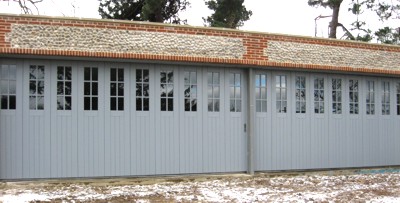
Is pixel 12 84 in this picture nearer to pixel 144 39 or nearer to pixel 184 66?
pixel 144 39

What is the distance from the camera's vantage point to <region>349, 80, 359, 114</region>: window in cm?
1292

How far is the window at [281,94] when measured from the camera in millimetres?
12086

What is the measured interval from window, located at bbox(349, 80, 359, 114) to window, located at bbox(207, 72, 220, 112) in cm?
377

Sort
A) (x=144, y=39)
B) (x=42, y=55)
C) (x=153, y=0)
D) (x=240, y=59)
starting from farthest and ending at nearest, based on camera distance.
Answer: (x=153, y=0) → (x=240, y=59) → (x=144, y=39) → (x=42, y=55)

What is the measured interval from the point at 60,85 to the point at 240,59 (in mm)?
4010

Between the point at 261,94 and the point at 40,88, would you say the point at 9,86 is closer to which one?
the point at 40,88

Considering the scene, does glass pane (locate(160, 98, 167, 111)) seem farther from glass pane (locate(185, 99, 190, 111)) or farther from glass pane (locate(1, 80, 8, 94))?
glass pane (locate(1, 80, 8, 94))

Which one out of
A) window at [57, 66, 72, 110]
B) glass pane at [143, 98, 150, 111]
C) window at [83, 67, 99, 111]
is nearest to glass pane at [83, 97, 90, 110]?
window at [83, 67, 99, 111]

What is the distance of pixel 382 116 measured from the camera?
43.6ft

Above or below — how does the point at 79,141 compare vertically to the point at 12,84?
below

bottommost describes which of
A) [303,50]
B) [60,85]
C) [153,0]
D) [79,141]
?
[79,141]

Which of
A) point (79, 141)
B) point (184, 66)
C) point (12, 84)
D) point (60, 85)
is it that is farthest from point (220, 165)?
point (12, 84)

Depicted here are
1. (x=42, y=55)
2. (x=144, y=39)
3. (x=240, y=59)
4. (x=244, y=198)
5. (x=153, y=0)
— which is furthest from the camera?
(x=153, y=0)

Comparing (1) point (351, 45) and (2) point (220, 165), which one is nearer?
(2) point (220, 165)
